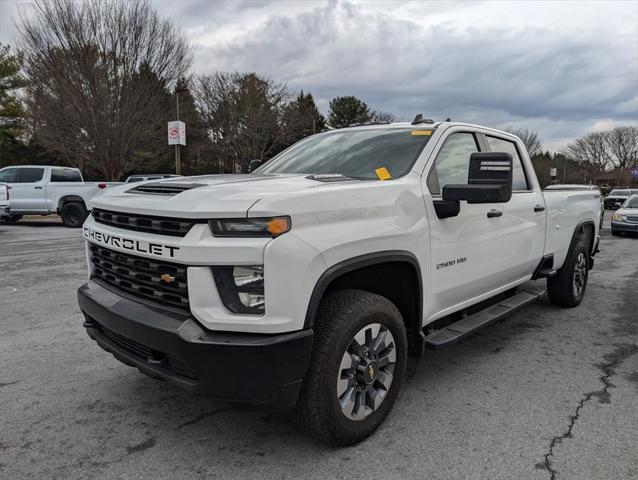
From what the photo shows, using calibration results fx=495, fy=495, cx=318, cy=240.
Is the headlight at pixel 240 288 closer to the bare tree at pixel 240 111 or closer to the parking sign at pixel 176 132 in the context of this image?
the parking sign at pixel 176 132

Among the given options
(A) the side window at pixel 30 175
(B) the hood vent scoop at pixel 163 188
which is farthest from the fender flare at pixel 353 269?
(A) the side window at pixel 30 175

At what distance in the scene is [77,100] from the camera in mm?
22969

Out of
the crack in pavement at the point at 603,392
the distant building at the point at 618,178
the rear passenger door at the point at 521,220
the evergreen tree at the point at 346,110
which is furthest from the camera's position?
the distant building at the point at 618,178

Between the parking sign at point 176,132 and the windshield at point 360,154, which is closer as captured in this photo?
the windshield at point 360,154

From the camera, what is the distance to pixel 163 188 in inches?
112

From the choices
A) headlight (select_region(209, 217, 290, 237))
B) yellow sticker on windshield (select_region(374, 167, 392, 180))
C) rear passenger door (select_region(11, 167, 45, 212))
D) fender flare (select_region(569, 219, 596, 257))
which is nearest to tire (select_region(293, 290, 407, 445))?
headlight (select_region(209, 217, 290, 237))

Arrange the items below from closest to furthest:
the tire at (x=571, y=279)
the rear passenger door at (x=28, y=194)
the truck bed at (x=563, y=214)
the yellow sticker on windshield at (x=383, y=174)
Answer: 1. the yellow sticker on windshield at (x=383, y=174)
2. the truck bed at (x=563, y=214)
3. the tire at (x=571, y=279)
4. the rear passenger door at (x=28, y=194)

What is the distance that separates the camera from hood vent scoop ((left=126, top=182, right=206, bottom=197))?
8.87 ft

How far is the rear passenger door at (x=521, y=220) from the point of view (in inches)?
158

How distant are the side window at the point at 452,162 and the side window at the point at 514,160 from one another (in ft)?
1.31

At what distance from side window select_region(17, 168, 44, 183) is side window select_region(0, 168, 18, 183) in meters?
0.20

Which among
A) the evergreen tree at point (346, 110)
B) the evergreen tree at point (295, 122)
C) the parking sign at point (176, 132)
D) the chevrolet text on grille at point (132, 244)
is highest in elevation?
the evergreen tree at point (346, 110)

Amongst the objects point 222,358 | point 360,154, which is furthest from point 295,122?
point 222,358

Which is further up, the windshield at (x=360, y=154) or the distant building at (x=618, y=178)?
the distant building at (x=618, y=178)
